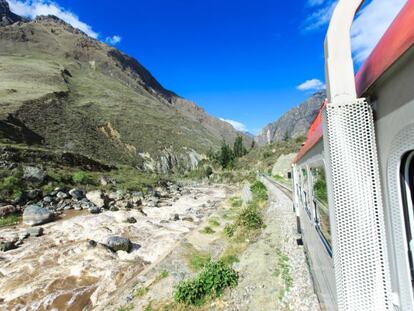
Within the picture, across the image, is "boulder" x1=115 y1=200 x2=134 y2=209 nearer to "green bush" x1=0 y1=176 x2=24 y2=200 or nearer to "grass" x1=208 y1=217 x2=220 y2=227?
"green bush" x1=0 y1=176 x2=24 y2=200

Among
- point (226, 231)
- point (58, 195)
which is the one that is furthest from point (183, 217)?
point (58, 195)

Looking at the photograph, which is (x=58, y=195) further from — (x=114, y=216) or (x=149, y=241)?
(x=149, y=241)

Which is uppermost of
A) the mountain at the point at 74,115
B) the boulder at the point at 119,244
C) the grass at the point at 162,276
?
the mountain at the point at 74,115

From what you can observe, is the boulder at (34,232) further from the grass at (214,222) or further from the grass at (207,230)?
the grass at (214,222)

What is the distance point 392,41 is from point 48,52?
171403 millimetres

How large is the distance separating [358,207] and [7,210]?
23.5m

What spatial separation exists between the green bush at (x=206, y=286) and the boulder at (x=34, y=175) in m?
22.0

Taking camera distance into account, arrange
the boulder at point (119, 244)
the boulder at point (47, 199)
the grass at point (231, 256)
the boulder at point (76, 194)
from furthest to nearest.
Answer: the boulder at point (76, 194) → the boulder at point (47, 199) → the boulder at point (119, 244) → the grass at point (231, 256)

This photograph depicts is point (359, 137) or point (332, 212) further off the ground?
point (359, 137)

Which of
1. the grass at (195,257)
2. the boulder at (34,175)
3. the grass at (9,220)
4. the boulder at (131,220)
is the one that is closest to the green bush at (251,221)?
the grass at (195,257)

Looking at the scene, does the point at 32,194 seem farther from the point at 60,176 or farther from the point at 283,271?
the point at 283,271

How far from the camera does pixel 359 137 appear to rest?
6.13 feet

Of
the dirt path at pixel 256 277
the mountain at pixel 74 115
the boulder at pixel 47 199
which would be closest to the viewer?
the dirt path at pixel 256 277

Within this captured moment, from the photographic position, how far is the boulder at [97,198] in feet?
79.8
